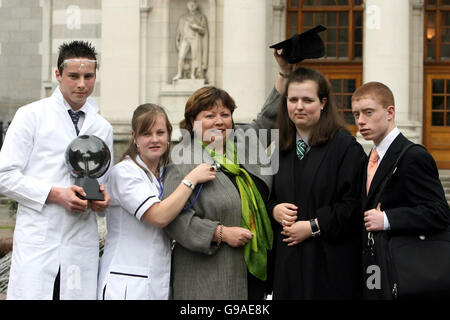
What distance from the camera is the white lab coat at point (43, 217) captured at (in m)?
4.54

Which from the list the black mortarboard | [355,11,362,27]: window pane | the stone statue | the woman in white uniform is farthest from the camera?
[355,11,362,27]: window pane

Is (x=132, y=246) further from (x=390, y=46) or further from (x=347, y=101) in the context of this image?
(x=347, y=101)

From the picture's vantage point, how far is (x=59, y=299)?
4.62m

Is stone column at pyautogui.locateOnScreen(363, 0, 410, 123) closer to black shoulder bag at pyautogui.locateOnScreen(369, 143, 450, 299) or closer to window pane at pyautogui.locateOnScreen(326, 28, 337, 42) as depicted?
window pane at pyautogui.locateOnScreen(326, 28, 337, 42)

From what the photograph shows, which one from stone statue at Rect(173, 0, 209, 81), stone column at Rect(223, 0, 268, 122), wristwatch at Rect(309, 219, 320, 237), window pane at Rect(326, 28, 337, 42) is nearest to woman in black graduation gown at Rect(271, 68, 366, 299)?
wristwatch at Rect(309, 219, 320, 237)

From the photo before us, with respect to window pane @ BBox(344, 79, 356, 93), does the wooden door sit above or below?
below

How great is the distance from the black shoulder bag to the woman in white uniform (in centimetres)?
143

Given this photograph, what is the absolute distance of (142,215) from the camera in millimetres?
4641

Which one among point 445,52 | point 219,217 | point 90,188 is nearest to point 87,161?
point 90,188

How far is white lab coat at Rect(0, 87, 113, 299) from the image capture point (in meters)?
4.54

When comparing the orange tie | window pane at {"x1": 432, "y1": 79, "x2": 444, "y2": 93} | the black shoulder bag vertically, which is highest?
window pane at {"x1": 432, "y1": 79, "x2": 444, "y2": 93}

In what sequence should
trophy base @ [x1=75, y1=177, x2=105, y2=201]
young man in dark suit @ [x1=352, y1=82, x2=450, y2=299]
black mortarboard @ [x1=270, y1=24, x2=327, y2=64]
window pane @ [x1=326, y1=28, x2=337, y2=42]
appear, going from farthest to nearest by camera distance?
window pane @ [x1=326, y1=28, x2=337, y2=42]
black mortarboard @ [x1=270, y1=24, x2=327, y2=64]
trophy base @ [x1=75, y1=177, x2=105, y2=201]
young man in dark suit @ [x1=352, y1=82, x2=450, y2=299]

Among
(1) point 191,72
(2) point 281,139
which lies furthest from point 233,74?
(2) point 281,139

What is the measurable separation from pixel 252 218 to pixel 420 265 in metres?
1.28
